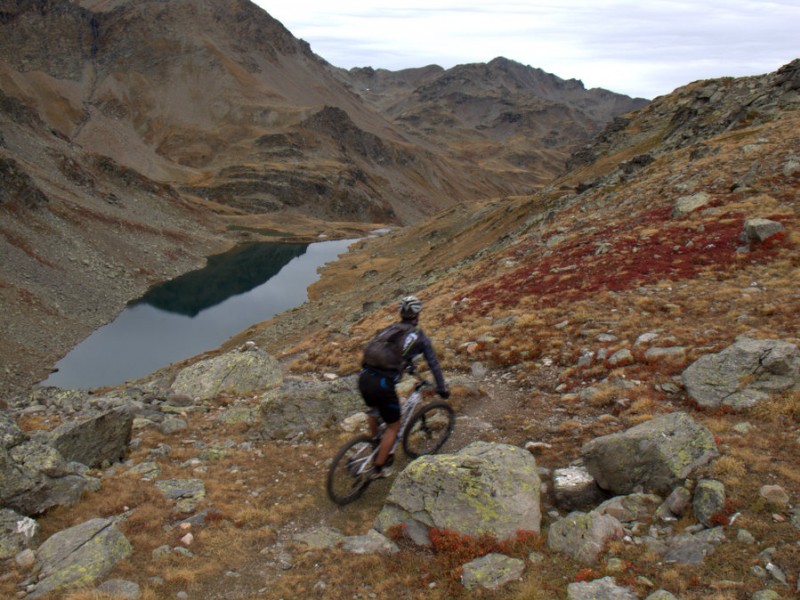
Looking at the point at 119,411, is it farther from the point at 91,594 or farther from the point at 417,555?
the point at 417,555

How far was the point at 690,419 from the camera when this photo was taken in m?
9.88

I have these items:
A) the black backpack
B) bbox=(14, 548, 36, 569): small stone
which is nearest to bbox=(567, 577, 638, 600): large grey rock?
the black backpack

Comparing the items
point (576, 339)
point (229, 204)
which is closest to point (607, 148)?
point (576, 339)

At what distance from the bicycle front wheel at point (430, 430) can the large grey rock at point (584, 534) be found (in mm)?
3727

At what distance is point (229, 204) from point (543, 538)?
598ft

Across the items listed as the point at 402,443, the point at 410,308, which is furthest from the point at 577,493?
the point at 410,308

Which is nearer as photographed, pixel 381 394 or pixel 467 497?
pixel 467 497

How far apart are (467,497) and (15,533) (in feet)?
25.1

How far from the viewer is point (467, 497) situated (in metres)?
8.84

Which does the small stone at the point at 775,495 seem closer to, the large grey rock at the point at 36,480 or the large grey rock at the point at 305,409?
the large grey rock at the point at 305,409

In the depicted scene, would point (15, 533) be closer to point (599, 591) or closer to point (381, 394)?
point (381, 394)

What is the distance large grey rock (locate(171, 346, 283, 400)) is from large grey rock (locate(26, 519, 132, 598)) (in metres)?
10.9

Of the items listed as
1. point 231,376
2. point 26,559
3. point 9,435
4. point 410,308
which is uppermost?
point 410,308

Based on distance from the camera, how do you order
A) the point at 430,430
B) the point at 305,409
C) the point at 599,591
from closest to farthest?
the point at 599,591 → the point at 430,430 → the point at 305,409
